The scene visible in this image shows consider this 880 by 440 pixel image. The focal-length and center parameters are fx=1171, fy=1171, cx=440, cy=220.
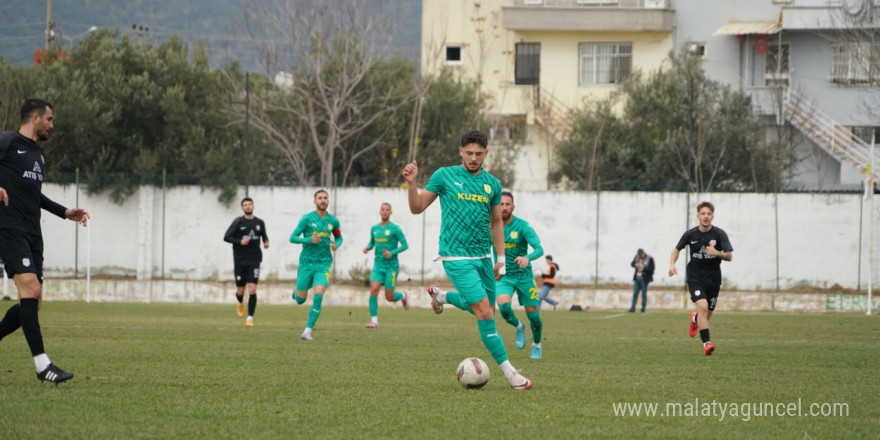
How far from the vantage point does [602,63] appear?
5328 cm

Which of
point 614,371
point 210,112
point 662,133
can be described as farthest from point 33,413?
point 662,133

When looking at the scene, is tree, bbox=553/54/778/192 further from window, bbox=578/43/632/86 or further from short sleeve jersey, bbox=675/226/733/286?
short sleeve jersey, bbox=675/226/733/286

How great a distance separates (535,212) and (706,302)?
20384mm

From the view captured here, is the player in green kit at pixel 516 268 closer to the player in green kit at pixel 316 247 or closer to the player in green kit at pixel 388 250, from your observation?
the player in green kit at pixel 316 247

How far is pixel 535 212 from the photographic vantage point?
3622cm

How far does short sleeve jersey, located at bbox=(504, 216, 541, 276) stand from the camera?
612 inches

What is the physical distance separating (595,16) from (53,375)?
44431mm

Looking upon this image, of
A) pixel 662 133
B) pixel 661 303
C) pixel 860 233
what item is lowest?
pixel 661 303

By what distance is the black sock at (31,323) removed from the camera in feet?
32.6

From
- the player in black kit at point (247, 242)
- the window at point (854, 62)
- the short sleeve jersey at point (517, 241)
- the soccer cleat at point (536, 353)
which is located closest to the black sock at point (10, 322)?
the soccer cleat at point (536, 353)

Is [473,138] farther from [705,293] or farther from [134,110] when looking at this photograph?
[134,110]

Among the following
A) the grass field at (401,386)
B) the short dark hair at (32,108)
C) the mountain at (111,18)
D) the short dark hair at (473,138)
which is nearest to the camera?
the grass field at (401,386)

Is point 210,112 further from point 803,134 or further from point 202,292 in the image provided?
point 803,134

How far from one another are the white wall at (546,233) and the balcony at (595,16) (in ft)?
58.3
